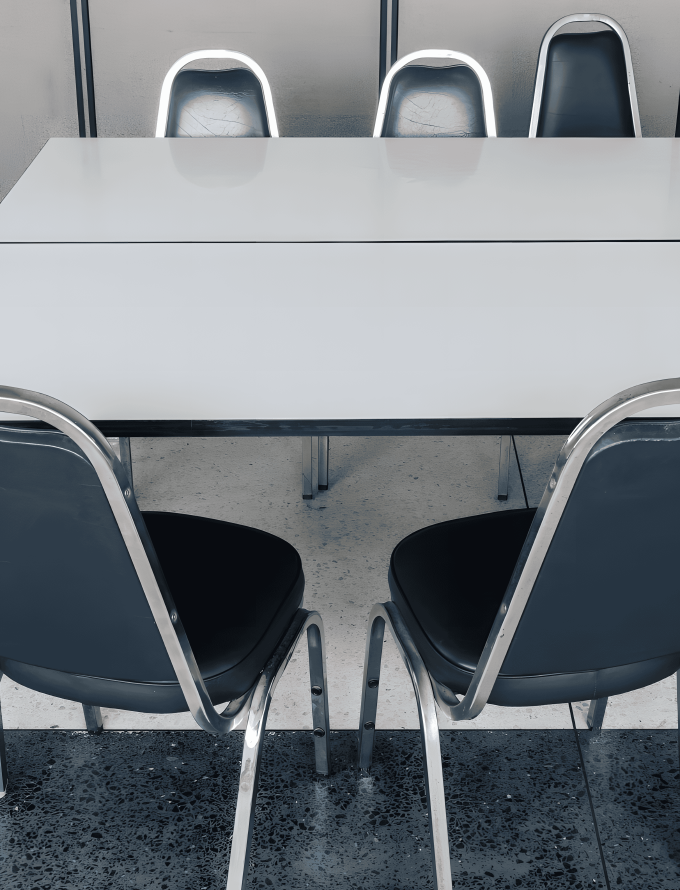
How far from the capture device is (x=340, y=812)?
1533 mm

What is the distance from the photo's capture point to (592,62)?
3482 mm

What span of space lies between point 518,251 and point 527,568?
1.13 meters

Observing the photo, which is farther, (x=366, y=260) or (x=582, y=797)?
(x=366, y=260)

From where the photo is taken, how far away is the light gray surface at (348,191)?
6.72 feet

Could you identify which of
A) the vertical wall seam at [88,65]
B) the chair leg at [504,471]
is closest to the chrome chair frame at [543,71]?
the chair leg at [504,471]

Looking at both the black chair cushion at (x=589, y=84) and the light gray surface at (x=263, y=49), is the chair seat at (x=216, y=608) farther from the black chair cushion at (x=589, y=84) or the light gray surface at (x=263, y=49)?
the light gray surface at (x=263, y=49)

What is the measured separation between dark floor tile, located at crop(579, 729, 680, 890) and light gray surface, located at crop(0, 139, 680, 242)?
1.11m

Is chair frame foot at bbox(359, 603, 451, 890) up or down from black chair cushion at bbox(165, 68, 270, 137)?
down

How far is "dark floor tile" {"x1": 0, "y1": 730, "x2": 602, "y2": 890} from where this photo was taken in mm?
1427

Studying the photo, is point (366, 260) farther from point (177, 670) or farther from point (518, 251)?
point (177, 670)

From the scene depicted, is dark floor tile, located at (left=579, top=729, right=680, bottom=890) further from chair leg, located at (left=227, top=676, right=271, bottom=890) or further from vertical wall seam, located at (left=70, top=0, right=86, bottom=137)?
vertical wall seam, located at (left=70, top=0, right=86, bottom=137)

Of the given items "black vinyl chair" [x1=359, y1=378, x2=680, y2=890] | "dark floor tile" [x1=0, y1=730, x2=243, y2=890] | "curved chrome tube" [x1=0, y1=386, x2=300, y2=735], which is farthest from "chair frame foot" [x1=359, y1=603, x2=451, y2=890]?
"dark floor tile" [x1=0, y1=730, x2=243, y2=890]

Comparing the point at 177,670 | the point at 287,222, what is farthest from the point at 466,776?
the point at 287,222

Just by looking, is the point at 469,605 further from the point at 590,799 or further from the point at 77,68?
the point at 77,68
